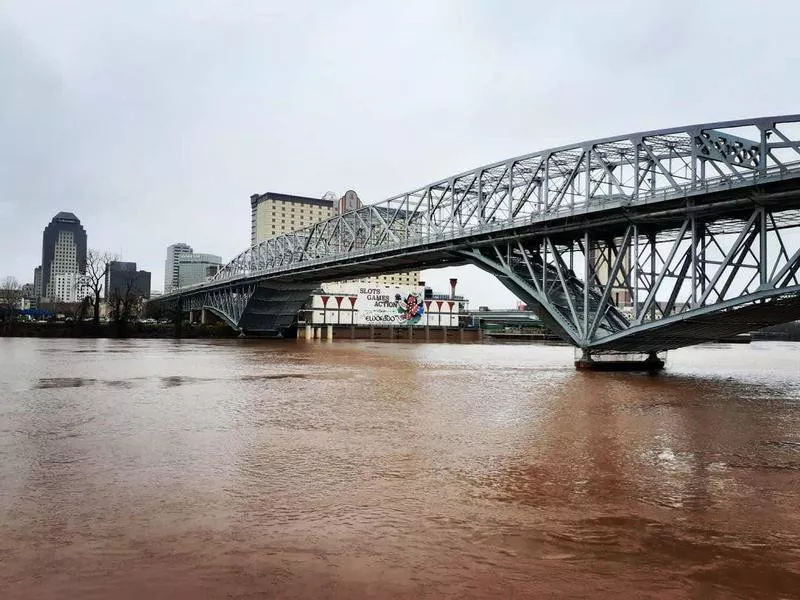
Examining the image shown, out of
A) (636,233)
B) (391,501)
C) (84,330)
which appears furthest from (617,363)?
(84,330)

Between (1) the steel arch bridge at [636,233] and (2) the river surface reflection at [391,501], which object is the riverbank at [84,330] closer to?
(1) the steel arch bridge at [636,233]

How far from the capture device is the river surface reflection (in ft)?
23.7

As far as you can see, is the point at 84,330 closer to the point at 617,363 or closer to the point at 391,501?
the point at 617,363

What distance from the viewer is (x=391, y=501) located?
10.3 metres

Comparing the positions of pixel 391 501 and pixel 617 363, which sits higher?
pixel 617 363

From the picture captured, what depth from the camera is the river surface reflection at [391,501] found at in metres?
7.23

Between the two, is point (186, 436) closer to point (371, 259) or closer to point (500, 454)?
point (500, 454)

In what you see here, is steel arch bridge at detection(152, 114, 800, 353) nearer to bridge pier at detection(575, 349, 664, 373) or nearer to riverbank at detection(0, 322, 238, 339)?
bridge pier at detection(575, 349, 664, 373)

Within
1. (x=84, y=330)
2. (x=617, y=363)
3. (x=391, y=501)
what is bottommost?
(x=391, y=501)

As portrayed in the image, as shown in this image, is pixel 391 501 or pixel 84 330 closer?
pixel 391 501

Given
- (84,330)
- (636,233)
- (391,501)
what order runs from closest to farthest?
(391,501) < (636,233) < (84,330)

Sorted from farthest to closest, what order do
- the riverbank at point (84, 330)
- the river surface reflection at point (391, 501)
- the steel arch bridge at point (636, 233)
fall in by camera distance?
the riverbank at point (84, 330) → the steel arch bridge at point (636, 233) → the river surface reflection at point (391, 501)

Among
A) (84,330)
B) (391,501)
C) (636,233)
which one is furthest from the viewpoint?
(84,330)

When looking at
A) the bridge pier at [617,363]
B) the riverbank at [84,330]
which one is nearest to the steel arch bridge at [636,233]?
the bridge pier at [617,363]
